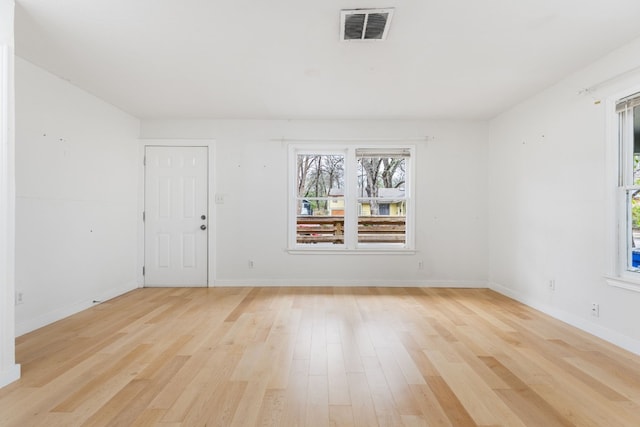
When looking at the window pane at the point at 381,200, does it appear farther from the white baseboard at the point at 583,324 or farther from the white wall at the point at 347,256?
the white baseboard at the point at 583,324

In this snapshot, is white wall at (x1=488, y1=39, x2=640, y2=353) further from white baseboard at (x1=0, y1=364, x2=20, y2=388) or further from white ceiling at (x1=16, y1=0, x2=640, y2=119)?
white baseboard at (x1=0, y1=364, x2=20, y2=388)

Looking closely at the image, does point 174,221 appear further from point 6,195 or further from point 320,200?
point 6,195

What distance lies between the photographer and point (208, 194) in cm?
513

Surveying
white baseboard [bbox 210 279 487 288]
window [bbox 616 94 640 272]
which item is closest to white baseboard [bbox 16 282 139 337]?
white baseboard [bbox 210 279 487 288]

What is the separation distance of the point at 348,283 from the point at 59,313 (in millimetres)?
3481

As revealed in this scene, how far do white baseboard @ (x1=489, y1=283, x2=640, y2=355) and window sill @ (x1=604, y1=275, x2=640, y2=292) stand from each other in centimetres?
40

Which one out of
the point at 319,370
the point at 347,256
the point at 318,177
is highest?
the point at 318,177

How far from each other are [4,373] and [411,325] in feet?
10.3

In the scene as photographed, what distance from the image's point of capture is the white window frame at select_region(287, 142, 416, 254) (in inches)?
203

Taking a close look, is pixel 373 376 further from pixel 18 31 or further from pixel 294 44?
pixel 18 31

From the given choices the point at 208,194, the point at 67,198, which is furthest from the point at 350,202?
the point at 67,198

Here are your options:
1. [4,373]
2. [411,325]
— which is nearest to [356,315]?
[411,325]

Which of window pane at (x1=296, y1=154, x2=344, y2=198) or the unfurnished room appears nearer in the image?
the unfurnished room

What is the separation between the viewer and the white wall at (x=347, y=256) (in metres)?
5.14
